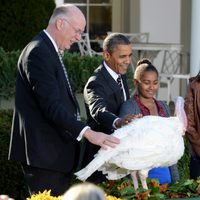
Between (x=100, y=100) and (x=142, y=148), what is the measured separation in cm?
59

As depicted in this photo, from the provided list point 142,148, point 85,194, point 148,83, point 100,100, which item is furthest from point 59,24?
point 85,194

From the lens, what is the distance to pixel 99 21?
12.8 m

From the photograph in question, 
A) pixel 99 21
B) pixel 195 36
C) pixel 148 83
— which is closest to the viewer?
pixel 148 83

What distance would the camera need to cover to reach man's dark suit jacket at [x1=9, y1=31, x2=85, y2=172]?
4.82 metres

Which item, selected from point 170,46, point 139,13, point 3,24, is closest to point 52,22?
point 3,24

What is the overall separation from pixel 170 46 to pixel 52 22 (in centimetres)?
639

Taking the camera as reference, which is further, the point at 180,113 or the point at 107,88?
the point at 107,88

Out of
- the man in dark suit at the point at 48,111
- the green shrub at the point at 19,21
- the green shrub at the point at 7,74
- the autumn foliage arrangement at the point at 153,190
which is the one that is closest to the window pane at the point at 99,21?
the green shrub at the point at 19,21

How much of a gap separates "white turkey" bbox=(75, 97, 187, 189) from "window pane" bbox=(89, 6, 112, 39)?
791 centimetres

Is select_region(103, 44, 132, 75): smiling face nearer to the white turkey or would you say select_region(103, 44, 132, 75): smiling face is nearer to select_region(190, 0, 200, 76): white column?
the white turkey

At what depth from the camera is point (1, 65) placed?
8.40 metres

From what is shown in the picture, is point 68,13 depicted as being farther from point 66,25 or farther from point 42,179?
point 42,179

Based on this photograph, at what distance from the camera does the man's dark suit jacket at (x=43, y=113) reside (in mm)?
4816

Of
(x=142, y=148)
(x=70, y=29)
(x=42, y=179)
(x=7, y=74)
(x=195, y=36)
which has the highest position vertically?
(x=70, y=29)
